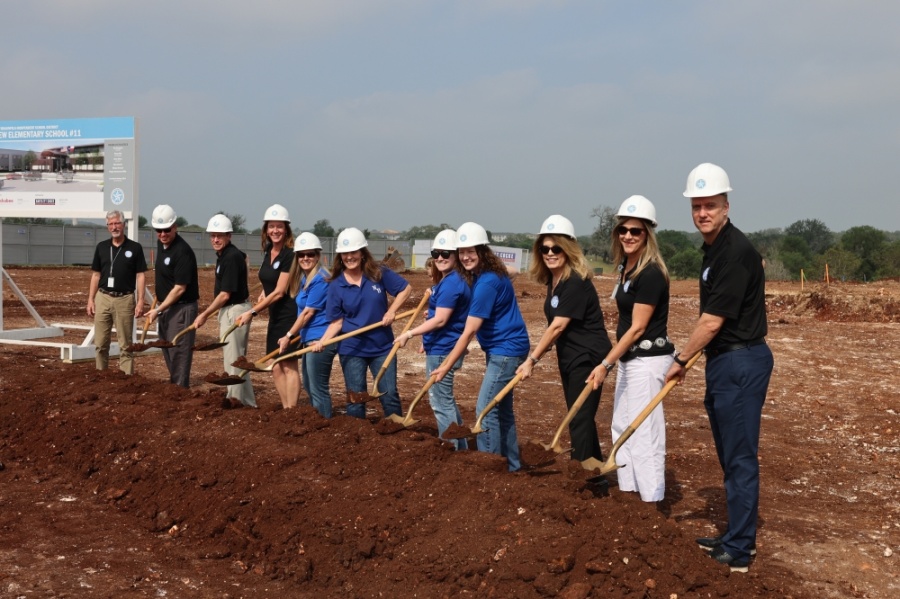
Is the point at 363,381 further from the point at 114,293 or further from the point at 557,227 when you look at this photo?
the point at 114,293

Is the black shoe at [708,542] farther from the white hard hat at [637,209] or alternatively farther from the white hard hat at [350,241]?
the white hard hat at [350,241]

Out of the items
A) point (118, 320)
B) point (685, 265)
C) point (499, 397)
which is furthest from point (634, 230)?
point (685, 265)

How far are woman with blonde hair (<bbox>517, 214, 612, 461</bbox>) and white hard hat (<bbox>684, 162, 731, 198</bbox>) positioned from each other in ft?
3.34

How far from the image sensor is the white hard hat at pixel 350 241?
21.8 feet

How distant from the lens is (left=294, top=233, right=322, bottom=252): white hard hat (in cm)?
721

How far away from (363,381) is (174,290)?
254 cm

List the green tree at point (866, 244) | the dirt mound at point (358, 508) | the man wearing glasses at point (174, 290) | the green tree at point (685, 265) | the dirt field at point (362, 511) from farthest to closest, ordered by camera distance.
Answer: the green tree at point (685, 265)
the green tree at point (866, 244)
the man wearing glasses at point (174, 290)
the dirt field at point (362, 511)
the dirt mound at point (358, 508)

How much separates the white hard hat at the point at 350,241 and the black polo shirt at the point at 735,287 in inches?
117

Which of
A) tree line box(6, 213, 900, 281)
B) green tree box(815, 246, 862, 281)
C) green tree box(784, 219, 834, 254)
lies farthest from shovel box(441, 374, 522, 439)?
green tree box(784, 219, 834, 254)

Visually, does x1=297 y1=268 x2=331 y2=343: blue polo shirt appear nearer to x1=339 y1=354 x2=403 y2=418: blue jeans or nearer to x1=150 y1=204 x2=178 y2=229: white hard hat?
x1=339 y1=354 x2=403 y2=418: blue jeans

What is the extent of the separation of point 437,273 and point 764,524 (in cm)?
277

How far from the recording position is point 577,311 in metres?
5.28

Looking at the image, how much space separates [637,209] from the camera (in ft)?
16.3

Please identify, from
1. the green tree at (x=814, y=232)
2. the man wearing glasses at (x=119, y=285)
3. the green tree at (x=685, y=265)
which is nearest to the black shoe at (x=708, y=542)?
the man wearing glasses at (x=119, y=285)
